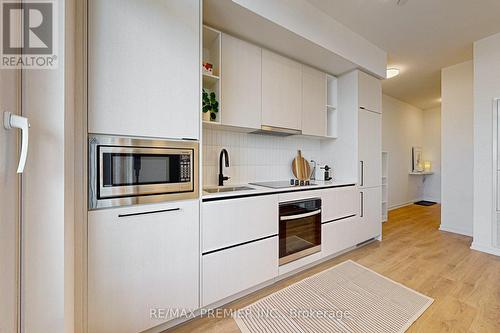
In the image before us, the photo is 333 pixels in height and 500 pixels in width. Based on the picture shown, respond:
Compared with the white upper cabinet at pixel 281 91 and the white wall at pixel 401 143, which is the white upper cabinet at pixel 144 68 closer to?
the white upper cabinet at pixel 281 91

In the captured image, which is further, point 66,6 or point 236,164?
point 236,164

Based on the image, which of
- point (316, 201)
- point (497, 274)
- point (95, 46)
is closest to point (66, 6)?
point (95, 46)

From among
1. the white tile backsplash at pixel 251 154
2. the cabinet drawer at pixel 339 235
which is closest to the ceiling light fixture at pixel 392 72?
the white tile backsplash at pixel 251 154

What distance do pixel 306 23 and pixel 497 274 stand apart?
3.15m

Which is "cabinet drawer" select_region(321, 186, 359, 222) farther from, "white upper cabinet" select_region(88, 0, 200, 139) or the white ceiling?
the white ceiling

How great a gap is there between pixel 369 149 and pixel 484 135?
1.39 m

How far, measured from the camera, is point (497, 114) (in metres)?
2.62

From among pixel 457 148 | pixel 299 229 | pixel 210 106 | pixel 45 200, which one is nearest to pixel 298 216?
pixel 299 229

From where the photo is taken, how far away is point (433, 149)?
5941mm

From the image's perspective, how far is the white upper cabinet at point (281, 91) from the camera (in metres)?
2.25

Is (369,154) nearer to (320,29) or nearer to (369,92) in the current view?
(369,92)

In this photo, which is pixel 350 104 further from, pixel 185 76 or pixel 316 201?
pixel 185 76

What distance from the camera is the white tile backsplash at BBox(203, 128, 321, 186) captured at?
224 cm

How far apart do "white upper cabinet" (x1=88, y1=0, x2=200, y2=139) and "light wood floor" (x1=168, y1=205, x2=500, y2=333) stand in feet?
4.75
